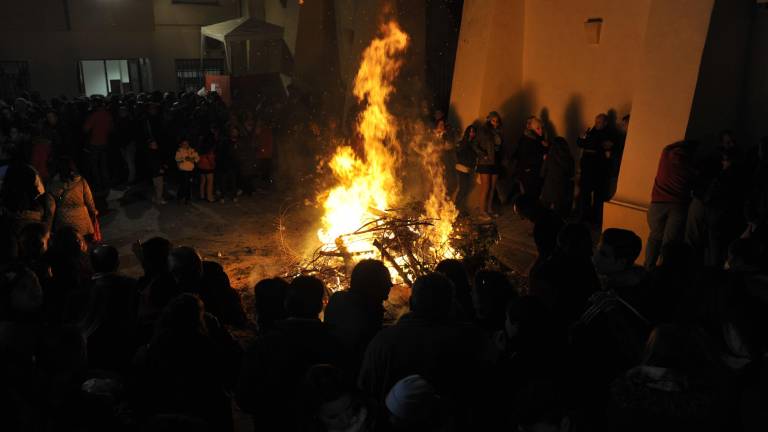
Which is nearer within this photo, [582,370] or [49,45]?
[582,370]

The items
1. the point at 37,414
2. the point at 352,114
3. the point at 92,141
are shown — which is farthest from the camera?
the point at 352,114

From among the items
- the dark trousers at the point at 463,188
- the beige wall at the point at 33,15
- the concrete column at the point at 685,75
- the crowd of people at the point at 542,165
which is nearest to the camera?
the concrete column at the point at 685,75

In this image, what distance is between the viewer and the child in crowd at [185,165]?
12.1 metres

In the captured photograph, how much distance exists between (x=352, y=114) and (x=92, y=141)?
18.7ft

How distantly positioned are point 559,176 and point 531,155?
2.53ft

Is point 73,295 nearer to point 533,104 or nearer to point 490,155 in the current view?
point 490,155

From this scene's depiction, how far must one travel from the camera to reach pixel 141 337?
4.22m

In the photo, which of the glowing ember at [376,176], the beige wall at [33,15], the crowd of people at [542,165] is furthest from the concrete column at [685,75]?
the beige wall at [33,15]

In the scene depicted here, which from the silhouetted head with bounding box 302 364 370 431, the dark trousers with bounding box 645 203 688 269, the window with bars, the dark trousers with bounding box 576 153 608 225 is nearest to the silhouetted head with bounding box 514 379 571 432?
the silhouetted head with bounding box 302 364 370 431

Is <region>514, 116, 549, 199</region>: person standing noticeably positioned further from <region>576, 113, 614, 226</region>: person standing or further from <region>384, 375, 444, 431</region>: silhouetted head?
<region>384, 375, 444, 431</region>: silhouetted head

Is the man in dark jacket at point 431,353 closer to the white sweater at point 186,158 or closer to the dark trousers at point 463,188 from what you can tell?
the dark trousers at point 463,188

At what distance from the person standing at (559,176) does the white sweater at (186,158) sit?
6.73 metres

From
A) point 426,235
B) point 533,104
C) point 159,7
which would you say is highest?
point 159,7

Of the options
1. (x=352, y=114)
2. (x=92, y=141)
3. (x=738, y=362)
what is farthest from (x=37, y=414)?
(x=352, y=114)
